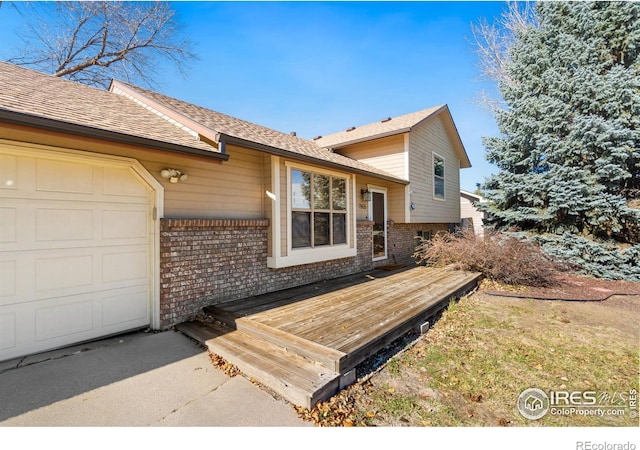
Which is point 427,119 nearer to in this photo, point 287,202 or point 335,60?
point 335,60

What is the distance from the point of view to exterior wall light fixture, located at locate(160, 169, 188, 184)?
4531mm

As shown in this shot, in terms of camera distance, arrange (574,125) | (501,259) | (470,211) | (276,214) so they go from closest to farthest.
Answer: (276,214), (501,259), (574,125), (470,211)

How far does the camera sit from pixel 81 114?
374cm

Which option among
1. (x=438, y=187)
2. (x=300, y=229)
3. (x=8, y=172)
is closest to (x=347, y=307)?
(x=300, y=229)

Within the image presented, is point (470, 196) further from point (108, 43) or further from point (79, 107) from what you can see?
point (108, 43)

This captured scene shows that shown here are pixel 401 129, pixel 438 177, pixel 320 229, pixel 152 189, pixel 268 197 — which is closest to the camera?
pixel 152 189

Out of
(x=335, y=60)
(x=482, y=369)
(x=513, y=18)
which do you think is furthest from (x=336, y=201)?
(x=513, y=18)

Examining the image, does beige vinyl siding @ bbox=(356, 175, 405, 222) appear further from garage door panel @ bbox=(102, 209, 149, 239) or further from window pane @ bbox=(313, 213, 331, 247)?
garage door panel @ bbox=(102, 209, 149, 239)

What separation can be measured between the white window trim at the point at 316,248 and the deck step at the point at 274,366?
6.36 feet

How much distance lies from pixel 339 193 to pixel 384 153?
423cm

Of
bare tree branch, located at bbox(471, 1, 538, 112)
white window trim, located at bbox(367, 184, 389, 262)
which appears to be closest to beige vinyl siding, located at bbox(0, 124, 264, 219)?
white window trim, located at bbox(367, 184, 389, 262)

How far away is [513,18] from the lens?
43.4 ft

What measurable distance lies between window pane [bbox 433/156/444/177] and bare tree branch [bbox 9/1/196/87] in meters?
11.2

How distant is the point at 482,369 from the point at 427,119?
31.1 feet
